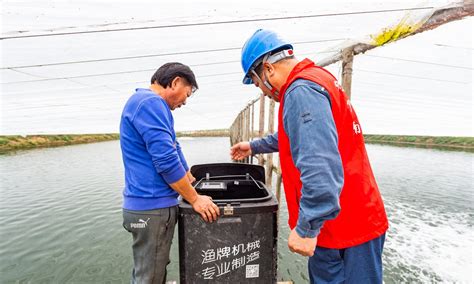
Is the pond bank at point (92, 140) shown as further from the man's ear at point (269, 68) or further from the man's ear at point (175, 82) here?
the man's ear at point (269, 68)

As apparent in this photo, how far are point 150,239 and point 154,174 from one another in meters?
0.47

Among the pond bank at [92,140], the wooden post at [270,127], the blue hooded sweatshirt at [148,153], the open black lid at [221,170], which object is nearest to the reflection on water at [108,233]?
the wooden post at [270,127]

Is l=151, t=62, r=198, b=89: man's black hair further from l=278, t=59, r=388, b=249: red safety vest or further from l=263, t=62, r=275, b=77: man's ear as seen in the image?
l=278, t=59, r=388, b=249: red safety vest

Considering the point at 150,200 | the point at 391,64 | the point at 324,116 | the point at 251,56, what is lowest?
the point at 150,200

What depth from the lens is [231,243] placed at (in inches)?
63.4

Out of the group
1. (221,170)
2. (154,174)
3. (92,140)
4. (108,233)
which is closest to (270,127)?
(221,170)

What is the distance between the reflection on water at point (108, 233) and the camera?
12.7 feet

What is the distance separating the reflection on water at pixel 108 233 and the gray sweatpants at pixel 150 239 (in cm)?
219

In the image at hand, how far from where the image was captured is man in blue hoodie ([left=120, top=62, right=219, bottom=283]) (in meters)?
1.63

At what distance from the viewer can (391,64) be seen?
130 inches

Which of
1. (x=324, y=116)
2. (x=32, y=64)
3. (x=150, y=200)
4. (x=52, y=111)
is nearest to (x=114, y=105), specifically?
(x=52, y=111)

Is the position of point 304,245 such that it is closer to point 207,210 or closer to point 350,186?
point 350,186

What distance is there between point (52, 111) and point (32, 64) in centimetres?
331

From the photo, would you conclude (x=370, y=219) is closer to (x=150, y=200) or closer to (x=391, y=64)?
(x=150, y=200)
